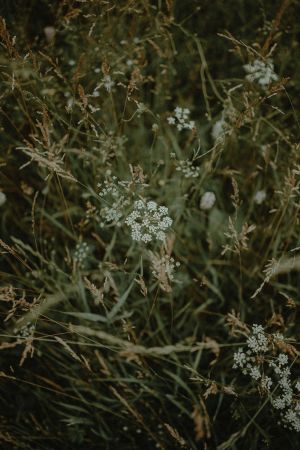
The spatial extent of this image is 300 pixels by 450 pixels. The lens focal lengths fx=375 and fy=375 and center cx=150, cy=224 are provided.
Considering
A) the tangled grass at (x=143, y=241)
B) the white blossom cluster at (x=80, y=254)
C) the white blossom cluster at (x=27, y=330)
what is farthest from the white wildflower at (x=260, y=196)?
the white blossom cluster at (x=27, y=330)

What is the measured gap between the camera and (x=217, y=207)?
1.82 metres

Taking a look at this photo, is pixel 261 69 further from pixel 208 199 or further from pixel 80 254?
pixel 80 254

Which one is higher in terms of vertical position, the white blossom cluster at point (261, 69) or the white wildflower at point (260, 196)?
the white blossom cluster at point (261, 69)

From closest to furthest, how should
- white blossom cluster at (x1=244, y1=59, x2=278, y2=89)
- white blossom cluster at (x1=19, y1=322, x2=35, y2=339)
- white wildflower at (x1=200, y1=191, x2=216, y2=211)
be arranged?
white blossom cluster at (x1=19, y1=322, x2=35, y2=339), white blossom cluster at (x1=244, y1=59, x2=278, y2=89), white wildflower at (x1=200, y1=191, x2=216, y2=211)

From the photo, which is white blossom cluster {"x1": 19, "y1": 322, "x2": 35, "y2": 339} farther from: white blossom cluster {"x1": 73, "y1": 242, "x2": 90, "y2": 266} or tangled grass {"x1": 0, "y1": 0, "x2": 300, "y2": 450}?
white blossom cluster {"x1": 73, "y1": 242, "x2": 90, "y2": 266}

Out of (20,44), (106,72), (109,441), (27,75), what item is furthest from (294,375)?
(20,44)

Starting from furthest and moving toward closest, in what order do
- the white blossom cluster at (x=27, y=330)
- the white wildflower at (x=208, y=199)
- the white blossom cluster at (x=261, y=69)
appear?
the white wildflower at (x=208, y=199) < the white blossom cluster at (x=261, y=69) < the white blossom cluster at (x=27, y=330)

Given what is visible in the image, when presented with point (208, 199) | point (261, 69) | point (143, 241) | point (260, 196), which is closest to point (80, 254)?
point (143, 241)

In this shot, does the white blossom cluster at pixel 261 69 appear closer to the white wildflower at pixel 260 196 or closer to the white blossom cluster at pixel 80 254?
the white wildflower at pixel 260 196

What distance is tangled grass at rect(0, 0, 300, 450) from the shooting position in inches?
53.0

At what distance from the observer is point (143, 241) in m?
1.43

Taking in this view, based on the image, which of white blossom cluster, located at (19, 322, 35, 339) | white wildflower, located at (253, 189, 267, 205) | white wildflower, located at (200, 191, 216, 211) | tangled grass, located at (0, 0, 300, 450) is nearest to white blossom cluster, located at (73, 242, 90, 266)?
tangled grass, located at (0, 0, 300, 450)

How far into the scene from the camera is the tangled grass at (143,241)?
1.35 m

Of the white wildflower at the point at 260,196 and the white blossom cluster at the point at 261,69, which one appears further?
the white wildflower at the point at 260,196
